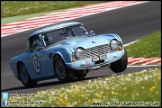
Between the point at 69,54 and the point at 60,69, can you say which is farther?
the point at 60,69

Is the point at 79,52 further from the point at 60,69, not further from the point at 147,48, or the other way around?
the point at 147,48

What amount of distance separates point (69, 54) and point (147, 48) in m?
6.31

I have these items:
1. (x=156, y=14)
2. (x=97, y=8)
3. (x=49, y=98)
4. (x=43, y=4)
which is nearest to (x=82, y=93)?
(x=49, y=98)

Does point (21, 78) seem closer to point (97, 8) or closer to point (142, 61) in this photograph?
point (142, 61)

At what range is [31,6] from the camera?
3369cm

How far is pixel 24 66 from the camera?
15766 mm

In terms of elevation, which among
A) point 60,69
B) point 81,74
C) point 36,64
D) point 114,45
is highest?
point 114,45

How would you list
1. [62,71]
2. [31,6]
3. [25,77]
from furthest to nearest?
[31,6]
[25,77]
[62,71]

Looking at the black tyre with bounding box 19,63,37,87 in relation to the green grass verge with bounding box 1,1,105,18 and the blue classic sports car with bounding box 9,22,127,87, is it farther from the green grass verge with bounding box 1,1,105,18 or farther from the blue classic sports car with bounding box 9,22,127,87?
the green grass verge with bounding box 1,1,105,18

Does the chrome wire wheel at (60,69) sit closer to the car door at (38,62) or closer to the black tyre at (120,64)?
the car door at (38,62)

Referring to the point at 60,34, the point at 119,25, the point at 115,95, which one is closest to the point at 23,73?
the point at 60,34

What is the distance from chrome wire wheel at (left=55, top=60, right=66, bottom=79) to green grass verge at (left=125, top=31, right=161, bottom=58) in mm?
5005

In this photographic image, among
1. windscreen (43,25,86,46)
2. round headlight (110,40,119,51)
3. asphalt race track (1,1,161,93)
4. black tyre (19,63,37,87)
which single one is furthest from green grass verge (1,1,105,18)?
round headlight (110,40,119,51)

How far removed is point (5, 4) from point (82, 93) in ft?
85.5
